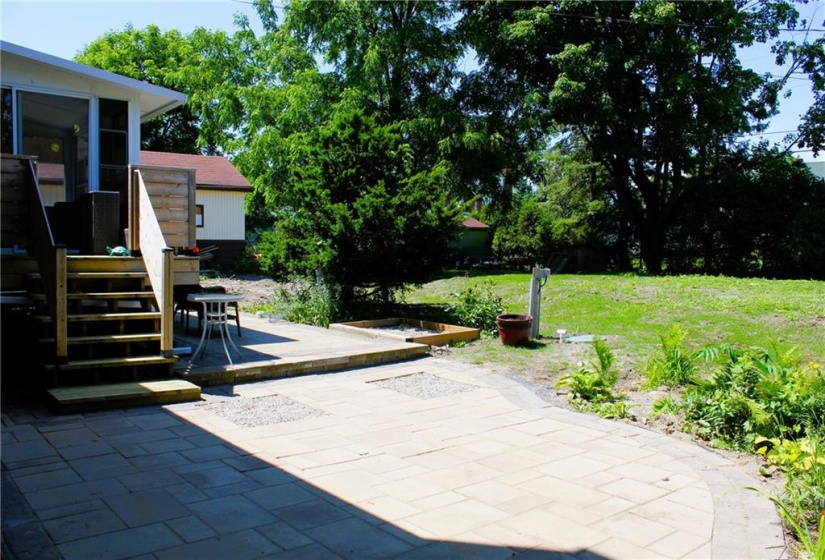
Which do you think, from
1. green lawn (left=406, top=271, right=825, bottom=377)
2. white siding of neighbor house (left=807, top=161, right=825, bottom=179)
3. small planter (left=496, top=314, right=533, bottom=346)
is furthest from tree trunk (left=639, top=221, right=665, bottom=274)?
white siding of neighbor house (left=807, top=161, right=825, bottom=179)

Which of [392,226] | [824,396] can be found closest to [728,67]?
[392,226]

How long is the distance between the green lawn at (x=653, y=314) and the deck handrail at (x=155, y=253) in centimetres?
388

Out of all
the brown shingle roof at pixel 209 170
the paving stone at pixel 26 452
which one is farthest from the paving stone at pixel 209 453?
the brown shingle roof at pixel 209 170

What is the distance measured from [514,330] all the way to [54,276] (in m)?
5.63

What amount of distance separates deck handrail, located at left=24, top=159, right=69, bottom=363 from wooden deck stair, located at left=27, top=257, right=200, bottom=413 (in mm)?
130

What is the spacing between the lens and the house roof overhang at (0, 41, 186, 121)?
7836mm

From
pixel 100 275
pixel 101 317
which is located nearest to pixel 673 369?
pixel 101 317

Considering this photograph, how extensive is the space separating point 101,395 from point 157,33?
1345 inches

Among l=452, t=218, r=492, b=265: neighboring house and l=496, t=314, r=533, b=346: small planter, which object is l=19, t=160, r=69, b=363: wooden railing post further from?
l=452, t=218, r=492, b=265: neighboring house

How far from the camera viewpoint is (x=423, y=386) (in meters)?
6.90

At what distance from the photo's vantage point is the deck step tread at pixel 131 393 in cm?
536

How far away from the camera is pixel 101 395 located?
17.9 ft

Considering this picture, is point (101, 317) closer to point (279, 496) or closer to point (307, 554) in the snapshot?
point (279, 496)

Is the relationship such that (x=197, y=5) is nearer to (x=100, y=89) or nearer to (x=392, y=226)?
(x=100, y=89)
